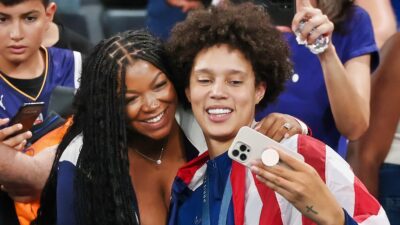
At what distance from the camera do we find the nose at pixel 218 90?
2316 millimetres

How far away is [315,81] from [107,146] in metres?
0.69

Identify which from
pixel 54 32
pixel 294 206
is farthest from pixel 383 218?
pixel 54 32

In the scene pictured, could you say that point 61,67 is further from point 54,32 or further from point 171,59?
point 171,59

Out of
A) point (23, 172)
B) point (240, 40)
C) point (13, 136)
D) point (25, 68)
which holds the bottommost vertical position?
point (23, 172)

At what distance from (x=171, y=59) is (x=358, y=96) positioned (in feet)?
1.89

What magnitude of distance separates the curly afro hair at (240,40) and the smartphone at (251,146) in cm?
43

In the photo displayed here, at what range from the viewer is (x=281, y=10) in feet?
9.32

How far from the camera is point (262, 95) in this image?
2.44 metres

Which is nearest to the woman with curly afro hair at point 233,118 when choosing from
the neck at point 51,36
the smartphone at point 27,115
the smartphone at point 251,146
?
the smartphone at point 251,146

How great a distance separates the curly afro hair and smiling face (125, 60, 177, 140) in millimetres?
59

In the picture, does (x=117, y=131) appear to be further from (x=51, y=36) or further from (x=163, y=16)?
(x=163, y=16)

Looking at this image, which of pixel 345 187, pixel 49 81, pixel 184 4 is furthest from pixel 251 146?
pixel 184 4

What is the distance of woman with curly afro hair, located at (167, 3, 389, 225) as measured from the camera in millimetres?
2111

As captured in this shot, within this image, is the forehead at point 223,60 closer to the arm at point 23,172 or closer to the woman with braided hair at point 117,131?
the woman with braided hair at point 117,131
